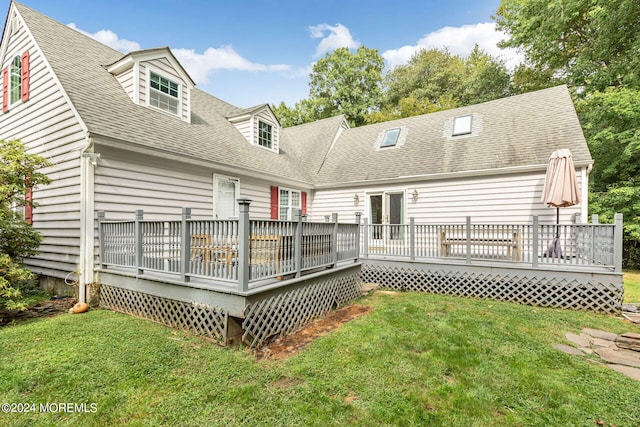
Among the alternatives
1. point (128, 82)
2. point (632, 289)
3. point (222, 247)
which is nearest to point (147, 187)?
point (128, 82)

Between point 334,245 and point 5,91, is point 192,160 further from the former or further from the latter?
point 5,91

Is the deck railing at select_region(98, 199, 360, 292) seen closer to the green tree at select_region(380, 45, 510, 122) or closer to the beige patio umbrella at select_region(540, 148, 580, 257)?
the beige patio umbrella at select_region(540, 148, 580, 257)

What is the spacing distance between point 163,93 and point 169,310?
6102 mm

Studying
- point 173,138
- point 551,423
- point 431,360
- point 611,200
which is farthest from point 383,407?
point 611,200

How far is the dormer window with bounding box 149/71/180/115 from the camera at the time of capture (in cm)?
746

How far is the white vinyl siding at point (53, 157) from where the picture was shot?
5637mm

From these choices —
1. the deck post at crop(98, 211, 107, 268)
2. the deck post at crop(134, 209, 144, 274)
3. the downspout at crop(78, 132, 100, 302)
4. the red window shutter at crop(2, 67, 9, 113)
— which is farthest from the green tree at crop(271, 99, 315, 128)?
the deck post at crop(134, 209, 144, 274)

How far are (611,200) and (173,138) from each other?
15.9 m

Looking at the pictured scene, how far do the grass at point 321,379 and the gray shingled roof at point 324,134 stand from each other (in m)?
3.88

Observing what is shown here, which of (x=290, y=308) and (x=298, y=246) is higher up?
(x=298, y=246)

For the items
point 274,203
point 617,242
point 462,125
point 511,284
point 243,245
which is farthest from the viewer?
point 462,125

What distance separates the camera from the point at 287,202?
10.8 meters

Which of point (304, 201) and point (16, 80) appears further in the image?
point (304, 201)

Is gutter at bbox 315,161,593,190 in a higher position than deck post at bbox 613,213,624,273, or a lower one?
higher
